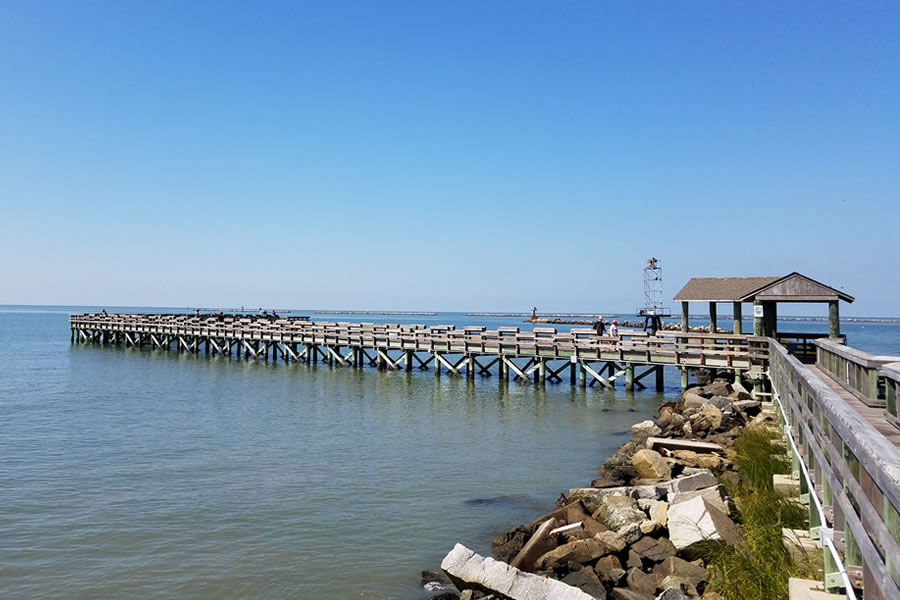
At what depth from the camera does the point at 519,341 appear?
1280 inches

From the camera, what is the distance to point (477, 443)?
735 inches

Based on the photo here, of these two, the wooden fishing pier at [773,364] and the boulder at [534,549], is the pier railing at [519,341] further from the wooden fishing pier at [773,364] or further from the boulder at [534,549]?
the boulder at [534,549]

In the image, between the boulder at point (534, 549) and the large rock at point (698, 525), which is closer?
the large rock at point (698, 525)

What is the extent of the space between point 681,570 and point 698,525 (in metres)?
0.77

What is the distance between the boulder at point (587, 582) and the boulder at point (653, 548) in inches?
31.2

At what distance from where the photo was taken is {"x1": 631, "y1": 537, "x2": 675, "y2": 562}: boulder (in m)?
8.26

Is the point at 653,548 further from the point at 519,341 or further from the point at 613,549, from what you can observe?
the point at 519,341

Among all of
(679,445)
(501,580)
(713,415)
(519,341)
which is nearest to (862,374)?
(501,580)

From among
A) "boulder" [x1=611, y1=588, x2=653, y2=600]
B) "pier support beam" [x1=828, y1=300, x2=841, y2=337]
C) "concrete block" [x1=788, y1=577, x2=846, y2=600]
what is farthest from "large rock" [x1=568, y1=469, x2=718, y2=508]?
"pier support beam" [x1=828, y1=300, x2=841, y2=337]

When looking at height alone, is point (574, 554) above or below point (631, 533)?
below

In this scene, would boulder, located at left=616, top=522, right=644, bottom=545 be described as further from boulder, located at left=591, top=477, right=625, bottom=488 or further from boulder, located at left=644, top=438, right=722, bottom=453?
boulder, located at left=644, top=438, right=722, bottom=453

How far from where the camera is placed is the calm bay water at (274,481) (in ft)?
31.9

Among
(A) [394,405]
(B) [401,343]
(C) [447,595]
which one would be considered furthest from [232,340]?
(C) [447,595]

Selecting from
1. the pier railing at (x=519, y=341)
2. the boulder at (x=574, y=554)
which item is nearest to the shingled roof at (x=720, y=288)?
the pier railing at (x=519, y=341)
